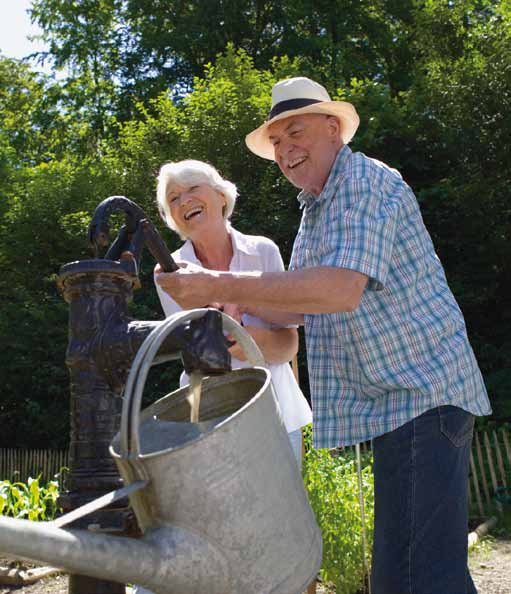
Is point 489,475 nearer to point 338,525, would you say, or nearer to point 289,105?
point 338,525

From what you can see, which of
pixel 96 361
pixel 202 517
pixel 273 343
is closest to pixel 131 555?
pixel 202 517

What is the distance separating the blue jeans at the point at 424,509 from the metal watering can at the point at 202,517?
80cm

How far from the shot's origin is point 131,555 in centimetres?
100

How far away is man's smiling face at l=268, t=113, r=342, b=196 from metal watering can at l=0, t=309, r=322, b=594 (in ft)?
3.47

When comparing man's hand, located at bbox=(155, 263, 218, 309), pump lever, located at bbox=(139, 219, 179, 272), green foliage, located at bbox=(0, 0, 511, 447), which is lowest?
man's hand, located at bbox=(155, 263, 218, 309)

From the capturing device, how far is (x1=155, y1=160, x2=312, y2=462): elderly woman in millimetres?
2703

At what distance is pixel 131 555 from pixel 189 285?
29.1 inches

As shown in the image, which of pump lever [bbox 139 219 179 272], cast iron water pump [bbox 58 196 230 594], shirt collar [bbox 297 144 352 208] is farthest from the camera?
shirt collar [bbox 297 144 352 208]

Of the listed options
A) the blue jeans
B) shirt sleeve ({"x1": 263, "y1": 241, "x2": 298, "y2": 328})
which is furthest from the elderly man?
shirt sleeve ({"x1": 263, "y1": 241, "x2": 298, "y2": 328})

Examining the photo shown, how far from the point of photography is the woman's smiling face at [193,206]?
8.87ft

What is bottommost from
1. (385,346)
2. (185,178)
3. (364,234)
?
(385,346)

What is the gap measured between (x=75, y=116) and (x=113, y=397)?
19.3m

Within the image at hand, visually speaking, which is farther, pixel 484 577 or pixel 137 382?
pixel 484 577

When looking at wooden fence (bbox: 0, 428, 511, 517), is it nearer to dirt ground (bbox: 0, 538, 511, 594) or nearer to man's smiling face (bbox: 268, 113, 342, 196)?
dirt ground (bbox: 0, 538, 511, 594)
